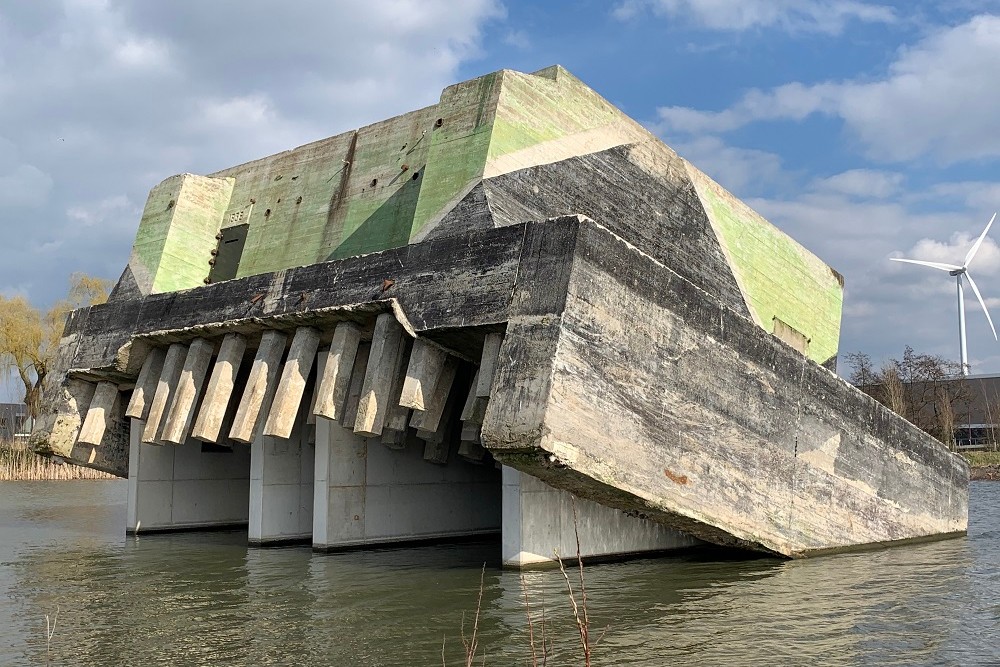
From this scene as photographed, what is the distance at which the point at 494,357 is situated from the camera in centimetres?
1126

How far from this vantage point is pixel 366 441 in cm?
1482

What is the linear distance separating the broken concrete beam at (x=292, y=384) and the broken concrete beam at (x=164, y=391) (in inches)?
98.2

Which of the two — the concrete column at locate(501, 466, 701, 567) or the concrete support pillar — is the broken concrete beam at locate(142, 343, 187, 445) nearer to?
the concrete support pillar

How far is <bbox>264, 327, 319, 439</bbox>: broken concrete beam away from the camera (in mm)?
12953

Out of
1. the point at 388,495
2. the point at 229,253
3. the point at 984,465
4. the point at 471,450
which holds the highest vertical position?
the point at 984,465

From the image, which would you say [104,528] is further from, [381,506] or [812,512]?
[812,512]

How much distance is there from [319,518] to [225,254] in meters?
6.34

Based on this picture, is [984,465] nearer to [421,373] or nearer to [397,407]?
[397,407]

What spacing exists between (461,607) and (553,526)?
3.02 metres

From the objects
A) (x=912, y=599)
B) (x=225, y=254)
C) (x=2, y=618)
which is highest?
(x=225, y=254)

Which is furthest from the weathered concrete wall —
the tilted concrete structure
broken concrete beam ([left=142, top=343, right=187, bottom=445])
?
broken concrete beam ([left=142, top=343, right=187, bottom=445])

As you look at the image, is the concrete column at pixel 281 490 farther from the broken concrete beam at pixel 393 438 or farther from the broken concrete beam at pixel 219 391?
the broken concrete beam at pixel 393 438

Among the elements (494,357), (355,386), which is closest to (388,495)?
(355,386)

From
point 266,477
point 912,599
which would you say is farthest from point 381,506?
point 912,599
